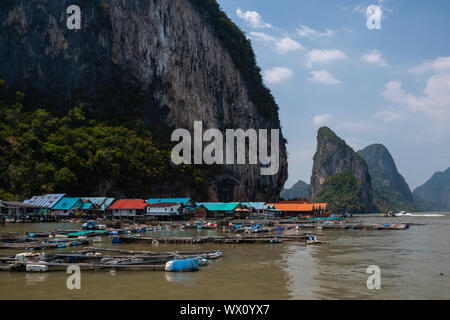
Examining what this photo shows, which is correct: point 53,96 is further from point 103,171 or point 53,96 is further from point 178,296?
point 178,296

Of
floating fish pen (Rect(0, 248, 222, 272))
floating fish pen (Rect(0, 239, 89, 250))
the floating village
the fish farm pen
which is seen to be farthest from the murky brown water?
floating fish pen (Rect(0, 239, 89, 250))

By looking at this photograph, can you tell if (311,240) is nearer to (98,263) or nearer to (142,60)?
(98,263)

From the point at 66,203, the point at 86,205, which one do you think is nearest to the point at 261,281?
the point at 66,203

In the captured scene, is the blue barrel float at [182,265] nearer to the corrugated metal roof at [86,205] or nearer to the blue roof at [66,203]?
the blue roof at [66,203]

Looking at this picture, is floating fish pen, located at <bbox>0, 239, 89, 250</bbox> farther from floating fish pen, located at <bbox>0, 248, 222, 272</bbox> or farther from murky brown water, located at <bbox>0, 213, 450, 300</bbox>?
murky brown water, located at <bbox>0, 213, 450, 300</bbox>
